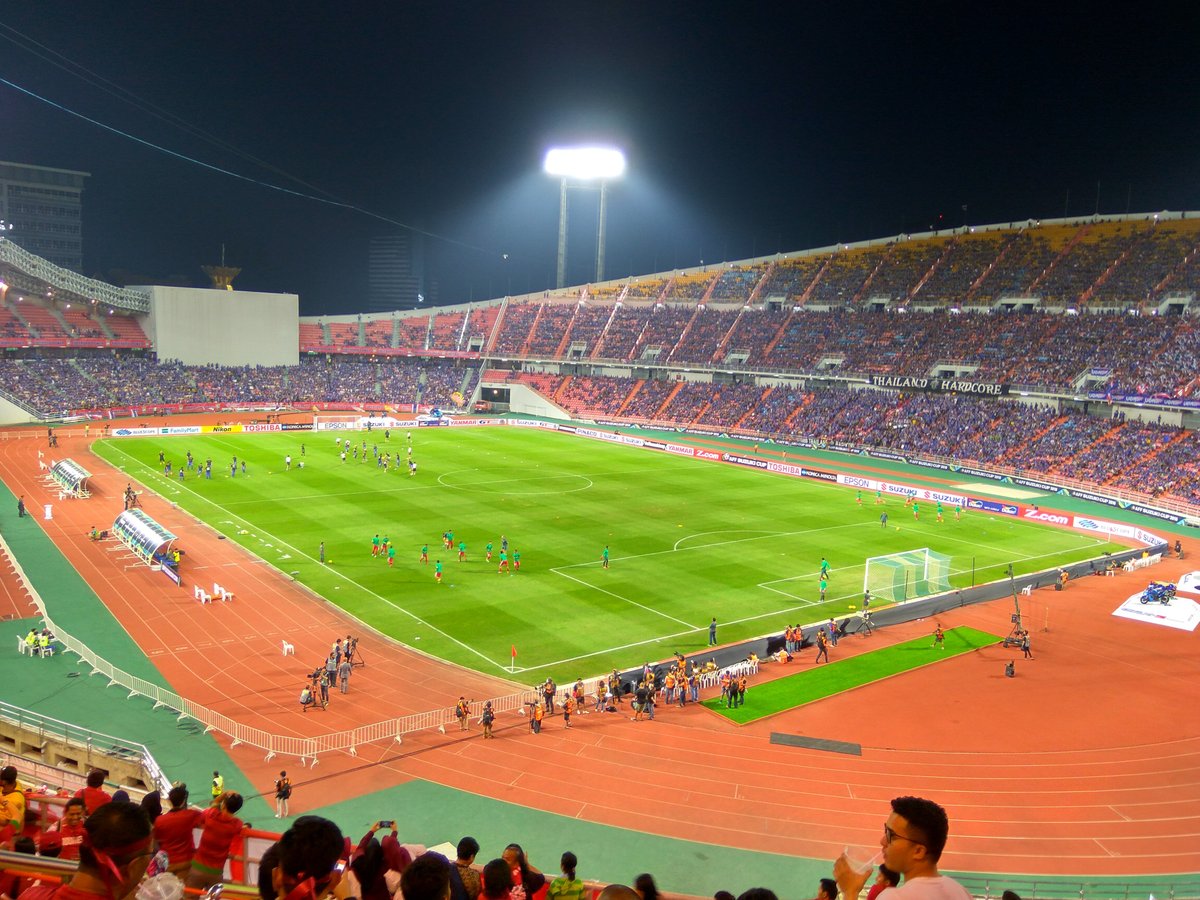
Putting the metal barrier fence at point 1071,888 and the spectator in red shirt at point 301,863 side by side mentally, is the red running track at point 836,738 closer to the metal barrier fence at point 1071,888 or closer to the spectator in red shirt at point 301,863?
the metal barrier fence at point 1071,888

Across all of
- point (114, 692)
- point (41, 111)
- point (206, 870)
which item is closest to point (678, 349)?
point (41, 111)

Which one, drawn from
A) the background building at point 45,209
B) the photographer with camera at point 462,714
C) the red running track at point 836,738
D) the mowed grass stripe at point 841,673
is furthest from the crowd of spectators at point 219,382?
the mowed grass stripe at point 841,673

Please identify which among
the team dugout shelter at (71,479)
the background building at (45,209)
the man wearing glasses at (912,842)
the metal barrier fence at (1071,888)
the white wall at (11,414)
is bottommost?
the metal barrier fence at (1071,888)

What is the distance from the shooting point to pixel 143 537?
35.6 meters

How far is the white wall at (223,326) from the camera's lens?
93.1 meters

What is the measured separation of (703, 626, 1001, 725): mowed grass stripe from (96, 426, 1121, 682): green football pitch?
325cm

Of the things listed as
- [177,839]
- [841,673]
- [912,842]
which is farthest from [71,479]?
[912,842]

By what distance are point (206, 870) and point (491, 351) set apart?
344 feet

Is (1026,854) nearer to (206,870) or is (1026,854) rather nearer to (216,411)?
(206,870)

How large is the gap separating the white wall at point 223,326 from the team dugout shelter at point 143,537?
6114 centimetres

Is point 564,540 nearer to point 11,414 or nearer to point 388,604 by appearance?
point 388,604

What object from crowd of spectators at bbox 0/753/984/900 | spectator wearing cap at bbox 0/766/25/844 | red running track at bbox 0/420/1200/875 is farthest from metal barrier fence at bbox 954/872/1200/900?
spectator wearing cap at bbox 0/766/25/844

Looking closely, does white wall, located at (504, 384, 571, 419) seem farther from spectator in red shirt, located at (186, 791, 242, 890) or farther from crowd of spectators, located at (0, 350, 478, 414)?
spectator in red shirt, located at (186, 791, 242, 890)

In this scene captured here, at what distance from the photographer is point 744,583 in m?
35.8
